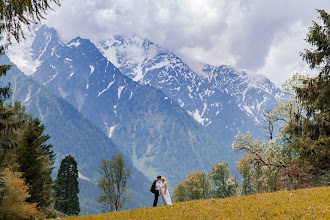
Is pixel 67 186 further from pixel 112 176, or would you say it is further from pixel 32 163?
pixel 32 163

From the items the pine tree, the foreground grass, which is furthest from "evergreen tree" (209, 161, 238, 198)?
the foreground grass

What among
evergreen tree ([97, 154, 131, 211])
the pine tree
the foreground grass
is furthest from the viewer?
evergreen tree ([97, 154, 131, 211])

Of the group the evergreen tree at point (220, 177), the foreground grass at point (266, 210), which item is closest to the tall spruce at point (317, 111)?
the foreground grass at point (266, 210)

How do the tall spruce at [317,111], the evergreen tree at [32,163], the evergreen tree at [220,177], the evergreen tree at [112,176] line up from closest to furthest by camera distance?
the tall spruce at [317,111], the evergreen tree at [32,163], the evergreen tree at [112,176], the evergreen tree at [220,177]

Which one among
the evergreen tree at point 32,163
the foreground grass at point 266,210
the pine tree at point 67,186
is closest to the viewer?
the foreground grass at point 266,210

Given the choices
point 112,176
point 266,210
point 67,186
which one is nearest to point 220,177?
point 112,176

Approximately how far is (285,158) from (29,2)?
34.6 meters

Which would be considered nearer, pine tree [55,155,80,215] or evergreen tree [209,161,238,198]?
pine tree [55,155,80,215]

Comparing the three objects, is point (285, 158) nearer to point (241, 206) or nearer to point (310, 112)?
point (310, 112)

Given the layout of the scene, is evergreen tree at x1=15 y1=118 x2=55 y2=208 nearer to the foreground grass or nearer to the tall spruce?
the foreground grass

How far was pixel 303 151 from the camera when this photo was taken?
2355cm

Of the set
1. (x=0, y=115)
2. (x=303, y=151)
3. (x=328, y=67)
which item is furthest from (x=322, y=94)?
(x=0, y=115)

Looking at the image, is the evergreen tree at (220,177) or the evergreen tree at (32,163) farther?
the evergreen tree at (220,177)

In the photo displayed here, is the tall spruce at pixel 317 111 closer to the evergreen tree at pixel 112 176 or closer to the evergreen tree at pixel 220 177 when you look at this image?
the evergreen tree at pixel 112 176
